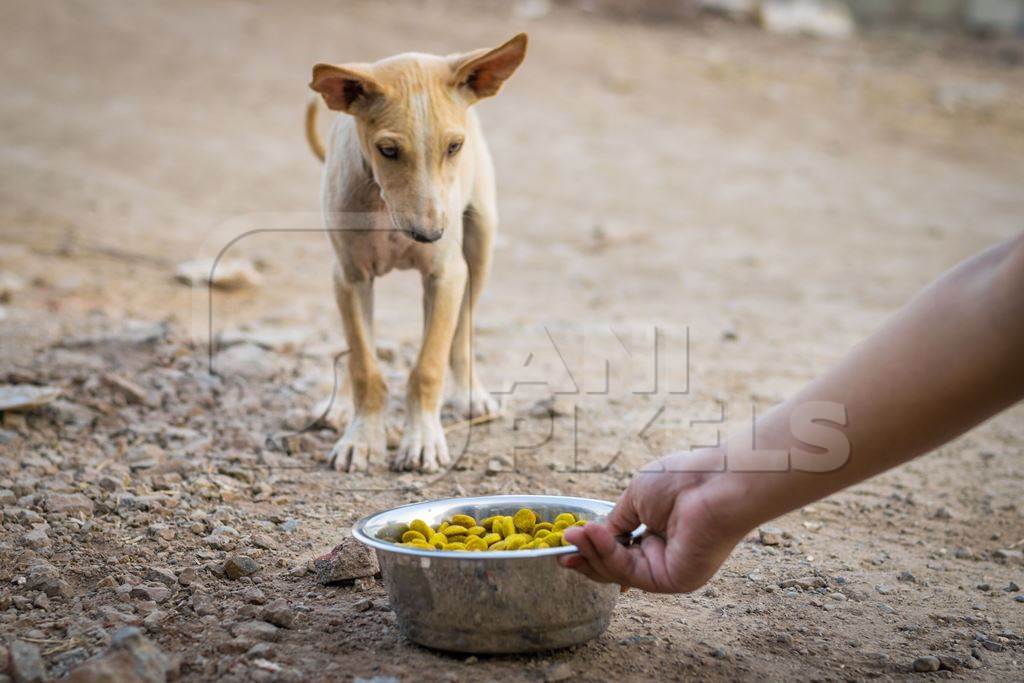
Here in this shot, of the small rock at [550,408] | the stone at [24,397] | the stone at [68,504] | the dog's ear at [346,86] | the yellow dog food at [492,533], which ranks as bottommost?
the stone at [68,504]

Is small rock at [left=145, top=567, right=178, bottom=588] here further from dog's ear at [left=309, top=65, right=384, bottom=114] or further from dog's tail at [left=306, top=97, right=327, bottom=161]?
dog's tail at [left=306, top=97, right=327, bottom=161]

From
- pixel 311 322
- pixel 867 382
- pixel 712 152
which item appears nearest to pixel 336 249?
pixel 311 322

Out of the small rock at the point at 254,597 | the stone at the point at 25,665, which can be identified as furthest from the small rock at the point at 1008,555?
the stone at the point at 25,665

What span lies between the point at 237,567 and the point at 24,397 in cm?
193

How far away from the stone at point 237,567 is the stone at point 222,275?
15.1 ft

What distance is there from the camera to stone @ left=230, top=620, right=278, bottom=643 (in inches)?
103

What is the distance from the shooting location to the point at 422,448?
14.3 feet

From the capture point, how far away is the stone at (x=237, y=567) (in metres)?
3.07

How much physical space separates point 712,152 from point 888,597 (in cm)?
1066

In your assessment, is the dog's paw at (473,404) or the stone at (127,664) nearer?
the stone at (127,664)

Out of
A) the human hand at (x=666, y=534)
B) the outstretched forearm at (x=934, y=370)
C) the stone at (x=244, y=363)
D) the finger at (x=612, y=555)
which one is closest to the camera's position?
the outstretched forearm at (x=934, y=370)

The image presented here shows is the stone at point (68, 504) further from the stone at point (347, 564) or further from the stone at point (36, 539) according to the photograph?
the stone at point (347, 564)

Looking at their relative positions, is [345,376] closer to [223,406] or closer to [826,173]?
[223,406]

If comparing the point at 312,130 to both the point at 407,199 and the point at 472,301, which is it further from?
the point at 407,199
